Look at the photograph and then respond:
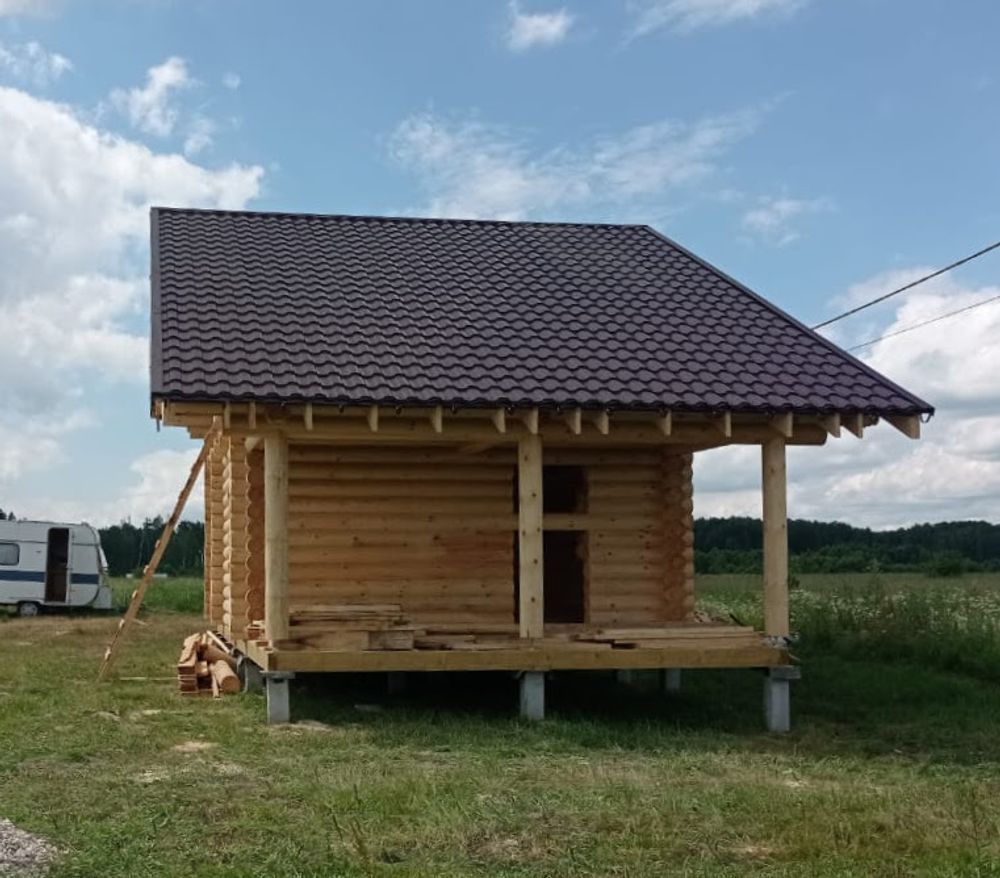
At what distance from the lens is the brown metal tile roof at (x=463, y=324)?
13195mm

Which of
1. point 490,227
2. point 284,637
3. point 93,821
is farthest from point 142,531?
point 93,821

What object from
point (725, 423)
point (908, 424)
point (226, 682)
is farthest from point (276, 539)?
point (908, 424)

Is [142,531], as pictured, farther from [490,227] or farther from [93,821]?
[93,821]

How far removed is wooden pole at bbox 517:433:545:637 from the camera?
1345 centimetres

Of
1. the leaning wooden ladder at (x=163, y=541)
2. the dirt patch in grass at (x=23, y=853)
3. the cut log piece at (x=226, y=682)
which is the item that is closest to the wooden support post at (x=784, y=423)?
the leaning wooden ladder at (x=163, y=541)

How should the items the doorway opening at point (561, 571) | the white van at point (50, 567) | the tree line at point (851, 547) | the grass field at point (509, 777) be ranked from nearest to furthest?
the grass field at point (509, 777)
the doorway opening at point (561, 571)
the white van at point (50, 567)
the tree line at point (851, 547)

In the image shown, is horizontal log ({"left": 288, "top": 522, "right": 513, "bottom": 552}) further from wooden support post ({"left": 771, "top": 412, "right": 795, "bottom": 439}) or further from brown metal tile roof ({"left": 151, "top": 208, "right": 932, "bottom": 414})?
wooden support post ({"left": 771, "top": 412, "right": 795, "bottom": 439})

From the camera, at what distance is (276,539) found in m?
13.2

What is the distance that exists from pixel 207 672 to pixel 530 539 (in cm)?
474

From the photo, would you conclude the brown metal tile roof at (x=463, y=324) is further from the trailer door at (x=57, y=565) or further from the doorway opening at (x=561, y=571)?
the trailer door at (x=57, y=565)

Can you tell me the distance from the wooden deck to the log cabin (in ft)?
0.09

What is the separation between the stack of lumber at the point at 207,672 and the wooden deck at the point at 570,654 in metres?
1.40

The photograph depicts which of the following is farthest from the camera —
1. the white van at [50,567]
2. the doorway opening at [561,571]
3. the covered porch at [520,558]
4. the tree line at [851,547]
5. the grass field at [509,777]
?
the tree line at [851,547]

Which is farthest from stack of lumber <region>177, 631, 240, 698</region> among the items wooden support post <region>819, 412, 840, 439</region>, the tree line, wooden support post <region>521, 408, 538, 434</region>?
the tree line
